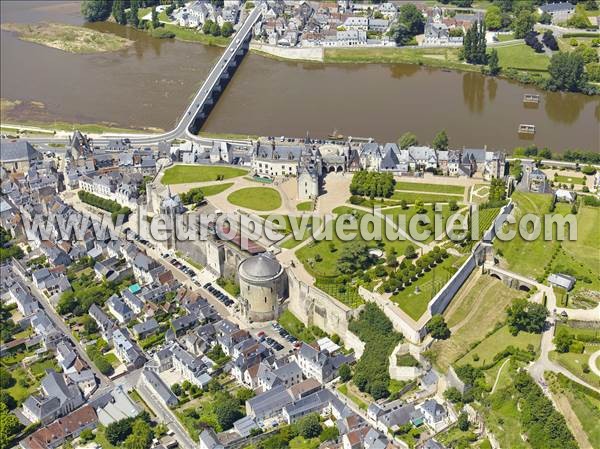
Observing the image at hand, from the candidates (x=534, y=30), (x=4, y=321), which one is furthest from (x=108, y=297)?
(x=534, y=30)

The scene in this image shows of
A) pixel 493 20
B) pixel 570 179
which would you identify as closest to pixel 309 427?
pixel 570 179

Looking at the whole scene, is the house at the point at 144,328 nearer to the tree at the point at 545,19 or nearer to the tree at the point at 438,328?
the tree at the point at 438,328

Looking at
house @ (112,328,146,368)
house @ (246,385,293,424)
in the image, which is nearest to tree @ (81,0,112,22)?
house @ (112,328,146,368)

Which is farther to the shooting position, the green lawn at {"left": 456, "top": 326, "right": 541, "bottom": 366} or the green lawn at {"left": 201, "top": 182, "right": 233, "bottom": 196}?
the green lawn at {"left": 201, "top": 182, "right": 233, "bottom": 196}

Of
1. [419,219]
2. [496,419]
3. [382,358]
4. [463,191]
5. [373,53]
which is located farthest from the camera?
[373,53]

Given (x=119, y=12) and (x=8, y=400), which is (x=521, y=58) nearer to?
(x=119, y=12)

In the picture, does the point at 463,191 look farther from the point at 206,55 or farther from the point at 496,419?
the point at 206,55

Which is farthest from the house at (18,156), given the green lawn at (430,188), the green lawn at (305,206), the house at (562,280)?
the house at (562,280)

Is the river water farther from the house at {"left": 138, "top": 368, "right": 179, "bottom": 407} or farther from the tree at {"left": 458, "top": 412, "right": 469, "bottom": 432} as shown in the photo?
the tree at {"left": 458, "top": 412, "right": 469, "bottom": 432}
